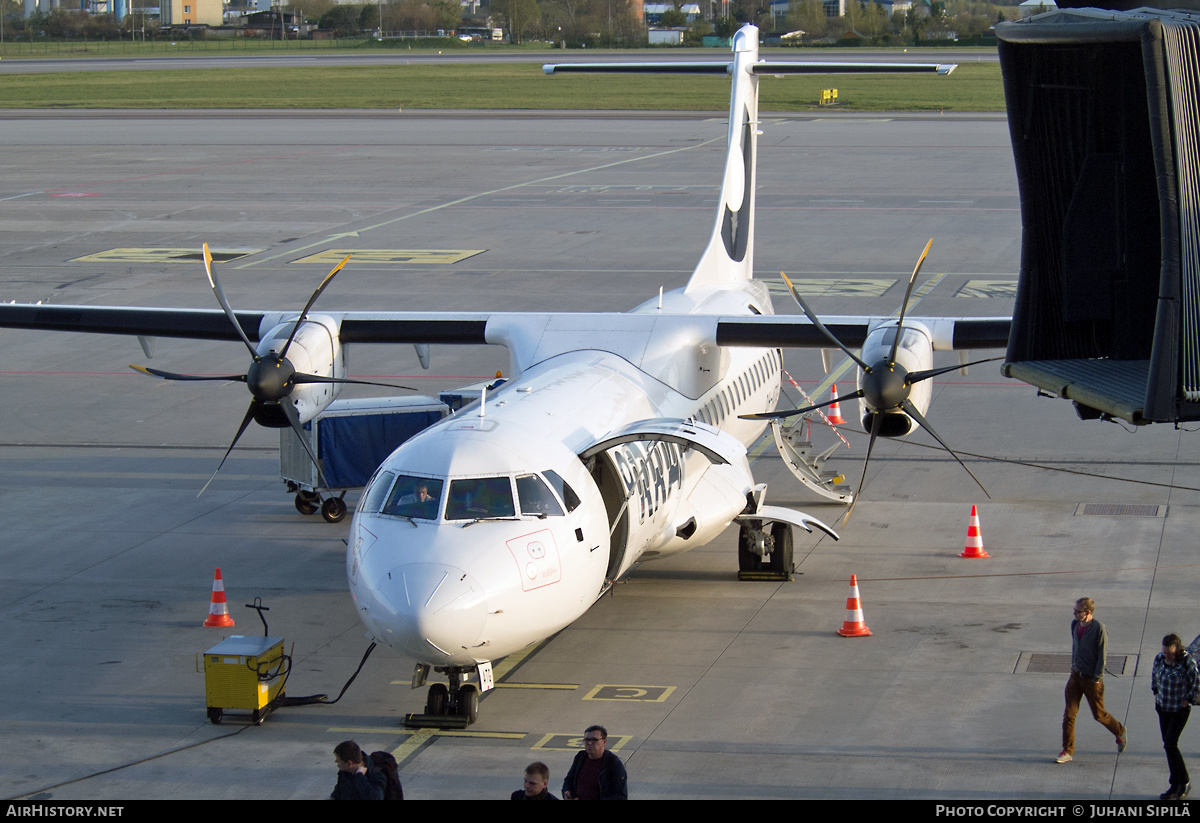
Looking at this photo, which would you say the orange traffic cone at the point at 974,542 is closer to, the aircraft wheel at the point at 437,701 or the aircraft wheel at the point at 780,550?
the aircraft wheel at the point at 780,550

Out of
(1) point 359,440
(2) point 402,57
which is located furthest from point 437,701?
(2) point 402,57

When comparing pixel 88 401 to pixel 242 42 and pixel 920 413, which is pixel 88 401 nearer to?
pixel 920 413

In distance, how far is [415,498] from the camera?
1421 centimetres

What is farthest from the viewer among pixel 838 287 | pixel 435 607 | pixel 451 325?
pixel 838 287

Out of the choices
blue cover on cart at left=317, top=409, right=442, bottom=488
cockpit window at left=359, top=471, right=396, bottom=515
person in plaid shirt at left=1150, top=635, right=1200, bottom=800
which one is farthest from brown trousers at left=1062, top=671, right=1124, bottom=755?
blue cover on cart at left=317, top=409, right=442, bottom=488

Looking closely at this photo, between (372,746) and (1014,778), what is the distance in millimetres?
6011

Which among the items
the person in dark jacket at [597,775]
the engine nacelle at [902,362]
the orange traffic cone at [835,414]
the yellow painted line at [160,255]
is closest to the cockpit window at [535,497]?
the person in dark jacket at [597,775]

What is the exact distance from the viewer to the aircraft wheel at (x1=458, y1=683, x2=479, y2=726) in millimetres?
14164

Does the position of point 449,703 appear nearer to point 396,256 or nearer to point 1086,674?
point 1086,674

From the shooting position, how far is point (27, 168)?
218 ft

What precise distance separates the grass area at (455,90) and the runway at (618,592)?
56951 mm

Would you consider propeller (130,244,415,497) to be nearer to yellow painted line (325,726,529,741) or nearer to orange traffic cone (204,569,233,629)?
orange traffic cone (204,569,233,629)

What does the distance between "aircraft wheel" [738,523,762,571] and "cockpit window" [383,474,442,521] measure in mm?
5542

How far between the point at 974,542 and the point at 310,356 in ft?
30.4
